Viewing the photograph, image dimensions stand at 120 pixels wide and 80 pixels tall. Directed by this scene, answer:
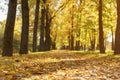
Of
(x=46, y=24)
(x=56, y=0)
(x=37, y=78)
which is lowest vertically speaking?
(x=37, y=78)

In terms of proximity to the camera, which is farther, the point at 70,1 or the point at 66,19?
the point at 66,19

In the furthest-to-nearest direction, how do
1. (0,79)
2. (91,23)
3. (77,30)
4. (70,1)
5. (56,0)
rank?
(77,30), (91,23), (56,0), (70,1), (0,79)

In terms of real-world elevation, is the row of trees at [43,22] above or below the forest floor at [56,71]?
above

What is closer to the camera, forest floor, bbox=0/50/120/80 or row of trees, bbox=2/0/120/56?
forest floor, bbox=0/50/120/80

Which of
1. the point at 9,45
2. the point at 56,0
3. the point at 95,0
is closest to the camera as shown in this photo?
the point at 9,45

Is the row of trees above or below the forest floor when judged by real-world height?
above

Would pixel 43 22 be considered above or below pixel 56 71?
above

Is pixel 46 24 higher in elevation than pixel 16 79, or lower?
higher

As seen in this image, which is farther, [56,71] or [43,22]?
[43,22]

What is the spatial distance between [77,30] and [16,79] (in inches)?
1643

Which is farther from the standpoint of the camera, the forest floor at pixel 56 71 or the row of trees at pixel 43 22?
the row of trees at pixel 43 22

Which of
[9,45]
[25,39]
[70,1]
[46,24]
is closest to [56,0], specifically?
[46,24]

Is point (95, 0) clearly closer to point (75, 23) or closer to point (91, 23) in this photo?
point (91, 23)

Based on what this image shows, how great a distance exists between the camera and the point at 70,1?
32531 mm
